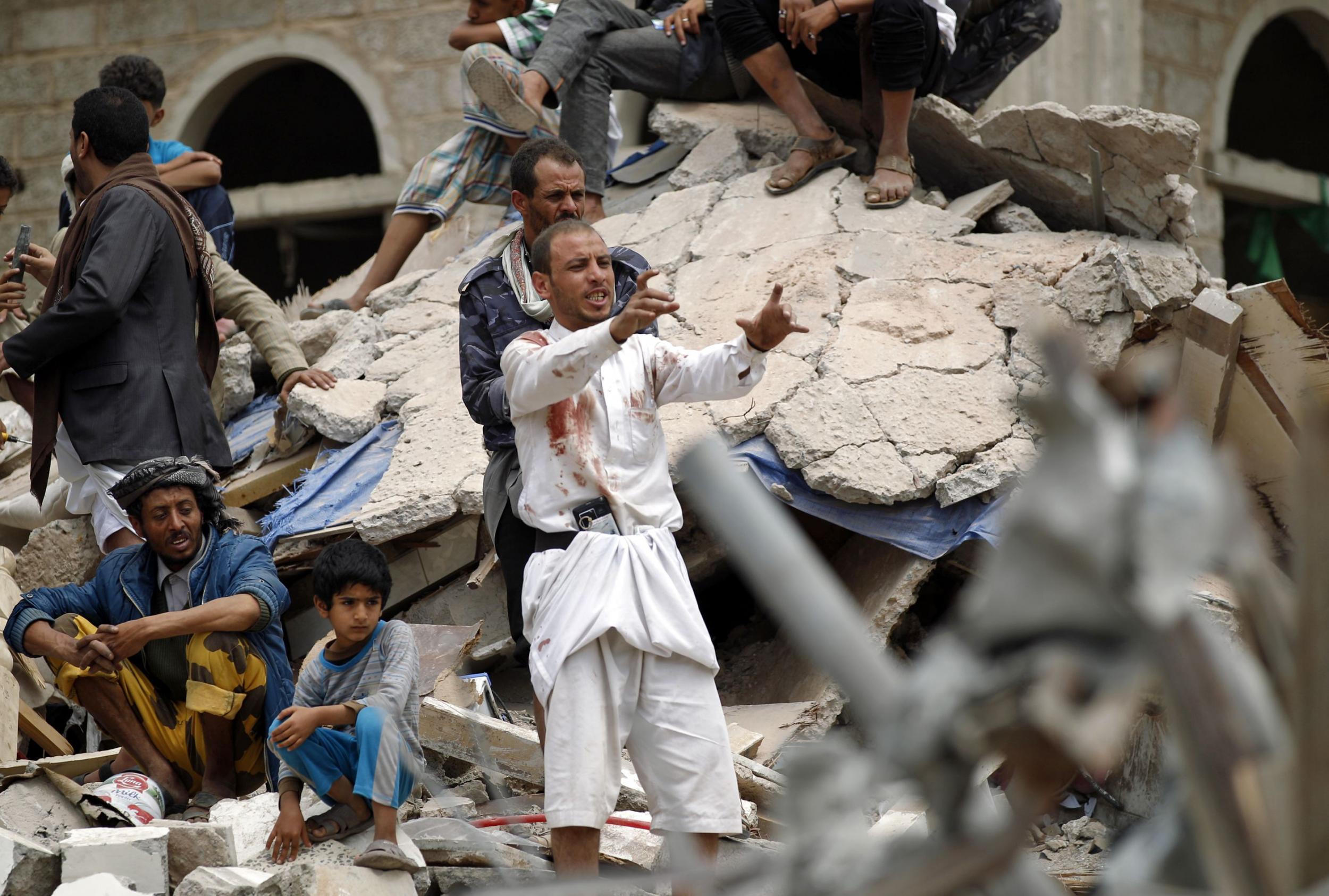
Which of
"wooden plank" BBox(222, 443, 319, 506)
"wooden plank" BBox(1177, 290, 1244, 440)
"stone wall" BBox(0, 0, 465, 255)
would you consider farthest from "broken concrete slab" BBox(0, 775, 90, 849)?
"stone wall" BBox(0, 0, 465, 255)

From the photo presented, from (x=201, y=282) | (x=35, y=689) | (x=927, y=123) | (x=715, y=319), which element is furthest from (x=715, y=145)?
(x=35, y=689)

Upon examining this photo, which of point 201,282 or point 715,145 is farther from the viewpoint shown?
point 715,145

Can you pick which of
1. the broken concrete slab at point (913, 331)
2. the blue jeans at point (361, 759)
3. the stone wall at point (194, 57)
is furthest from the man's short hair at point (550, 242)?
the stone wall at point (194, 57)

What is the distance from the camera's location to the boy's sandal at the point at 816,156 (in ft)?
18.2

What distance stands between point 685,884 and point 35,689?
299 centimetres

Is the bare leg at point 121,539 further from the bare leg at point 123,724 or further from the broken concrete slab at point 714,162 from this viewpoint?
the broken concrete slab at point 714,162

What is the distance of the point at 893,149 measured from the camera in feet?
17.4

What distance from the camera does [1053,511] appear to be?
2.48 ft

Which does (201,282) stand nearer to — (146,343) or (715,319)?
(146,343)

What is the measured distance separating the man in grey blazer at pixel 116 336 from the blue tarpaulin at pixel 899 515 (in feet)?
5.64

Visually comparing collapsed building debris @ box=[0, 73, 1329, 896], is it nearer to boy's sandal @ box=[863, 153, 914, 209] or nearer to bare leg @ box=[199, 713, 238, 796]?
boy's sandal @ box=[863, 153, 914, 209]

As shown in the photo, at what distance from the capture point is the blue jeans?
3.32 meters

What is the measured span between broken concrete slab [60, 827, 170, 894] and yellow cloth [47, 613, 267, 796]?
25.1 inches

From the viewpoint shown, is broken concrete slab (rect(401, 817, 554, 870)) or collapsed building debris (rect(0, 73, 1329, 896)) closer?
broken concrete slab (rect(401, 817, 554, 870))
